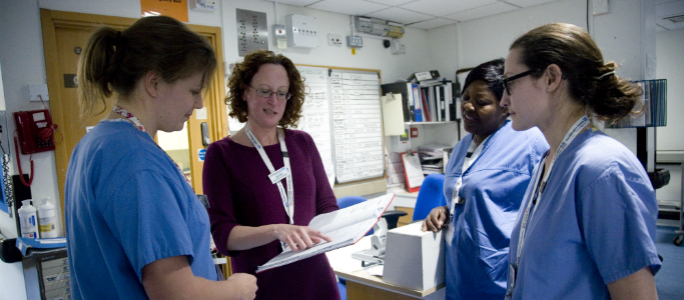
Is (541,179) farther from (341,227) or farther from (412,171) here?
(412,171)

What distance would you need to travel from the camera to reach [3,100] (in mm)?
2402

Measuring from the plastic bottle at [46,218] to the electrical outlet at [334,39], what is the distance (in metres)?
2.65

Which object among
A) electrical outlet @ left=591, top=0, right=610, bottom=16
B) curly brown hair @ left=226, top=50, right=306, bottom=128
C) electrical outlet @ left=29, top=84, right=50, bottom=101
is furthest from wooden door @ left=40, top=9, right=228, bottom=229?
electrical outlet @ left=591, top=0, right=610, bottom=16

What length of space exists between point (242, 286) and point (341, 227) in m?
0.43

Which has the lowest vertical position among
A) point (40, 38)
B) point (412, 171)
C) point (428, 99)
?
point (412, 171)

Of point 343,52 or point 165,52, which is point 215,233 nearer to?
point 165,52

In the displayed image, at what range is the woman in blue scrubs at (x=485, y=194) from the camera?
1.57 m

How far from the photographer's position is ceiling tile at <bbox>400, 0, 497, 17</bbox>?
3.85m

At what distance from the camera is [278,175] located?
140cm

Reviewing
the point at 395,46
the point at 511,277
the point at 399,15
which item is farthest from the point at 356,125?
the point at 511,277

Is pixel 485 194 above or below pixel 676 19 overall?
below

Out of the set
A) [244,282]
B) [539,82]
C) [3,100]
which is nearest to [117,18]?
[3,100]

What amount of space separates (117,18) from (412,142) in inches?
131

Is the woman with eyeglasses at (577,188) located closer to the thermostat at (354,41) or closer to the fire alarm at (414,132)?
the thermostat at (354,41)
